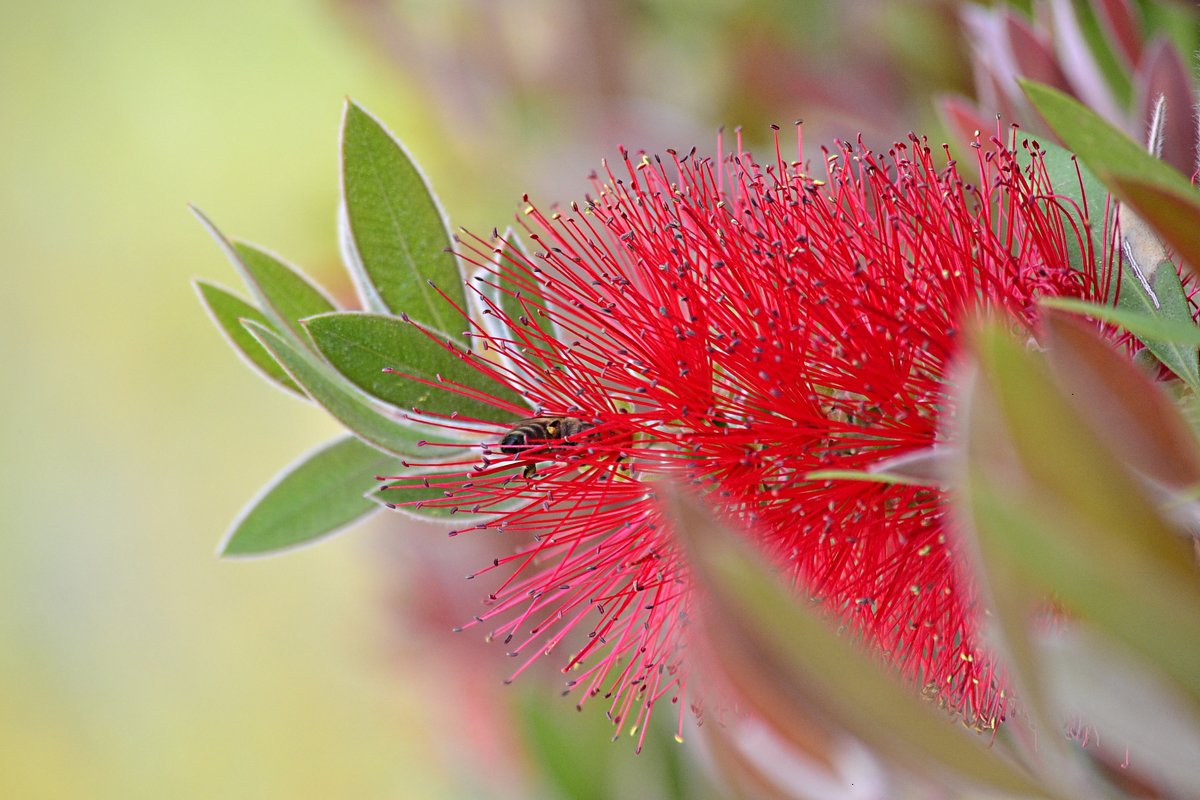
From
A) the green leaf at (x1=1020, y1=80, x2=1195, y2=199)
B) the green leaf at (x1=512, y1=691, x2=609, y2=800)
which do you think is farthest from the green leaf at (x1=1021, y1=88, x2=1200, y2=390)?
the green leaf at (x1=512, y1=691, x2=609, y2=800)

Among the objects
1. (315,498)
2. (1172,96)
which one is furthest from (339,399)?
(1172,96)

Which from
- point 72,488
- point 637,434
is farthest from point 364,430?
point 72,488

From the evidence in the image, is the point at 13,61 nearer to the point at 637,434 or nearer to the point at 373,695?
the point at 373,695

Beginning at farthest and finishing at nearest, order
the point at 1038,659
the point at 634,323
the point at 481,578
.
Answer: the point at 481,578
the point at 634,323
the point at 1038,659

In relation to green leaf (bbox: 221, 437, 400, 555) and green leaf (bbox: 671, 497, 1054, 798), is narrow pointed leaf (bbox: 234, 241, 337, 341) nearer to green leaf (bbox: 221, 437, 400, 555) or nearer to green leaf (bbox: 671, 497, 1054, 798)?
green leaf (bbox: 221, 437, 400, 555)

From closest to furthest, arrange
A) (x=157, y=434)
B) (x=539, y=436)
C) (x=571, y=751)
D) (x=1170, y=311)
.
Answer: (x=1170, y=311)
(x=539, y=436)
(x=571, y=751)
(x=157, y=434)

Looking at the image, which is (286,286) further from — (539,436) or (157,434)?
(157,434)

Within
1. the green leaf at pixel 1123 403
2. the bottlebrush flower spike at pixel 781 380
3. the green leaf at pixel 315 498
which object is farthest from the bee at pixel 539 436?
the green leaf at pixel 1123 403

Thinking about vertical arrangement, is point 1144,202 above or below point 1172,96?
below
